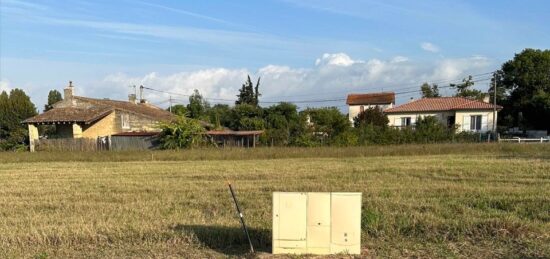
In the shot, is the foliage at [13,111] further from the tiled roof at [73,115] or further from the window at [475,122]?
the window at [475,122]

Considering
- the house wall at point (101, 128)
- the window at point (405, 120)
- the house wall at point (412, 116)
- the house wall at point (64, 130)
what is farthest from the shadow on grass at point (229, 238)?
the window at point (405, 120)

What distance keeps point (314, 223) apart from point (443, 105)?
58.7 metres

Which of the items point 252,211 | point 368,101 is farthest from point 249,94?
point 252,211

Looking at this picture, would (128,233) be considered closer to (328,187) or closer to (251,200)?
(251,200)

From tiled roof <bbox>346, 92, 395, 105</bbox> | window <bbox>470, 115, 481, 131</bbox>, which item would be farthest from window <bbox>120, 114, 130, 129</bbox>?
tiled roof <bbox>346, 92, 395, 105</bbox>

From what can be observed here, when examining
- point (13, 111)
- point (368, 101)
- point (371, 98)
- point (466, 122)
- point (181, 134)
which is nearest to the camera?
point (181, 134)

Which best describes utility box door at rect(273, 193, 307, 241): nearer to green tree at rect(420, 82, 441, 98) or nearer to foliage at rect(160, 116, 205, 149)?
foliage at rect(160, 116, 205, 149)

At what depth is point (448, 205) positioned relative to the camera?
9828 millimetres

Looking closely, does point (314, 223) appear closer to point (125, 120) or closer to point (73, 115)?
point (73, 115)

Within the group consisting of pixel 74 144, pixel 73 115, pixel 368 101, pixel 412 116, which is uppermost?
pixel 368 101

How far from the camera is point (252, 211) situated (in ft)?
31.7

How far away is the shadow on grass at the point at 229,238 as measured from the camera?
23.7 feet

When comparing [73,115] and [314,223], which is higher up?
[73,115]

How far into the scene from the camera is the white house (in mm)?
58500
